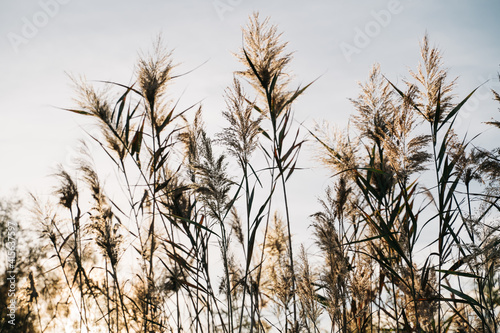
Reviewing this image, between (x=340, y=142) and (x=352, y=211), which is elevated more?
(x=340, y=142)

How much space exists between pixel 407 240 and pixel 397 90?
109 centimetres

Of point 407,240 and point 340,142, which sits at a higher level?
point 340,142

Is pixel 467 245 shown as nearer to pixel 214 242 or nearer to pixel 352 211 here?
pixel 352 211

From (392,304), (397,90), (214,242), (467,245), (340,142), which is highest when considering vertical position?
(397,90)

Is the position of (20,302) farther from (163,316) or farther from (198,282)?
(198,282)

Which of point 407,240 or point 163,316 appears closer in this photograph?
point 407,240

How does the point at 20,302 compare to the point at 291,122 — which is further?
the point at 20,302

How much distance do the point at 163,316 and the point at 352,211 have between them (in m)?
1.99

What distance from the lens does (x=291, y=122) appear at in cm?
301

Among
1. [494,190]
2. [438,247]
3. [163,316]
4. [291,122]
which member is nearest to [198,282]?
[163,316]

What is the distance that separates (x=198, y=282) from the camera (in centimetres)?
281

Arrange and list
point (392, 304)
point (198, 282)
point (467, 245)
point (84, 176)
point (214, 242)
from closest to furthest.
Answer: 1. point (467, 245)
2. point (198, 282)
3. point (392, 304)
4. point (214, 242)
5. point (84, 176)

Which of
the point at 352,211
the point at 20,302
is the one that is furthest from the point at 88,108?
the point at 20,302

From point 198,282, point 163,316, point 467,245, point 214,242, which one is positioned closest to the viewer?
point 467,245
